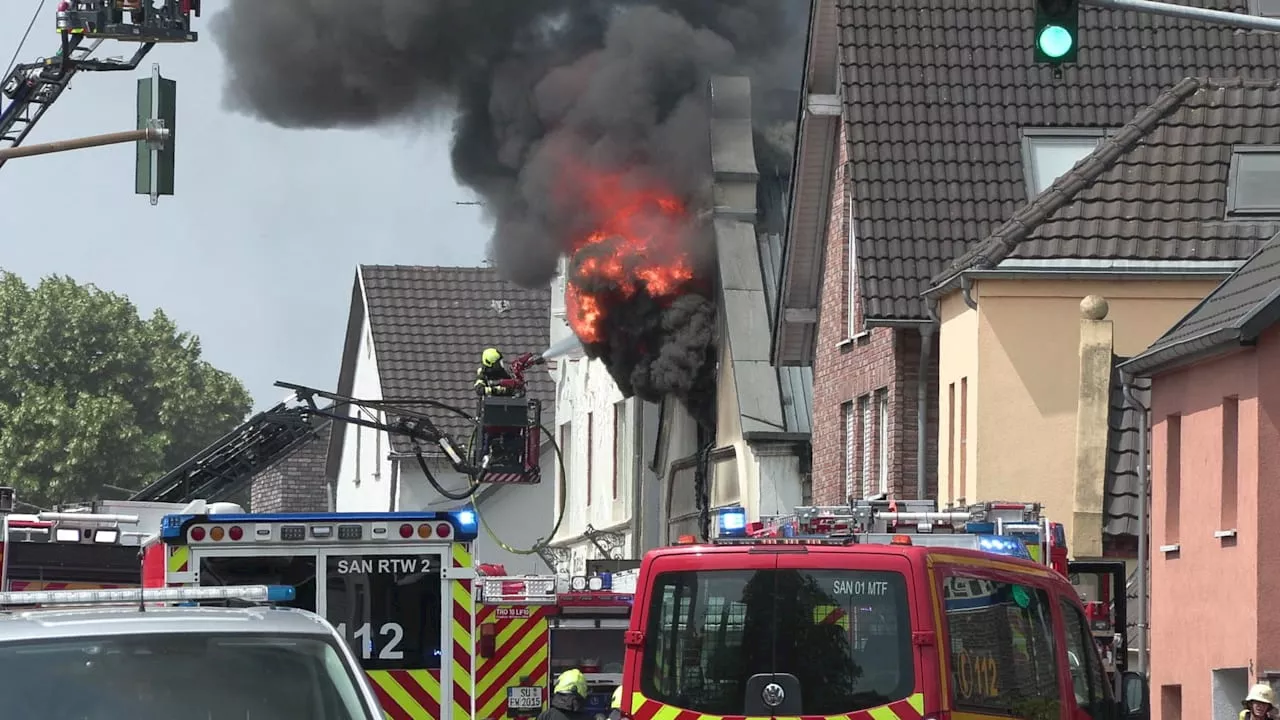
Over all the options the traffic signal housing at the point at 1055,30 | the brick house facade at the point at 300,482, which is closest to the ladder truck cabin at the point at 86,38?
the traffic signal housing at the point at 1055,30

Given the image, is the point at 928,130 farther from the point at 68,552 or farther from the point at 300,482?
the point at 300,482

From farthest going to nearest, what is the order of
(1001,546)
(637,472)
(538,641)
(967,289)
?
(637,472)
(967,289)
(538,641)
(1001,546)

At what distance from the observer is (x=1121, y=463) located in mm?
25531

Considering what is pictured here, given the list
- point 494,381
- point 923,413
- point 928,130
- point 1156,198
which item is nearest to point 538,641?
point 923,413

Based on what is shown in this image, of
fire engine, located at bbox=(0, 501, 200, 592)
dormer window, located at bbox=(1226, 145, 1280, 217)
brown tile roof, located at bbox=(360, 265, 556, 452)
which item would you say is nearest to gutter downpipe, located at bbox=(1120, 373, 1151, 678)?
dormer window, located at bbox=(1226, 145, 1280, 217)

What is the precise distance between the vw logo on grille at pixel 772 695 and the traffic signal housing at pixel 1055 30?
437cm

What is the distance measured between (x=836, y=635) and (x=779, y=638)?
0.25 metres

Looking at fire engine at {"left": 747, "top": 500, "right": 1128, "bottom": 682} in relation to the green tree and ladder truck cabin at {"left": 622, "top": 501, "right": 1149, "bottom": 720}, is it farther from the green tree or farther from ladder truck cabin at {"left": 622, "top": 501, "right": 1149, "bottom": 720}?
the green tree

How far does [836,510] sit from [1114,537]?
798 cm

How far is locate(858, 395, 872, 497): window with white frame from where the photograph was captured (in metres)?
30.6

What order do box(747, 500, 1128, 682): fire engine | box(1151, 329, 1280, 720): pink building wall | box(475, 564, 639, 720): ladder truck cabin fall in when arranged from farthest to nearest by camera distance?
1. box(475, 564, 639, 720): ladder truck cabin
2. box(1151, 329, 1280, 720): pink building wall
3. box(747, 500, 1128, 682): fire engine

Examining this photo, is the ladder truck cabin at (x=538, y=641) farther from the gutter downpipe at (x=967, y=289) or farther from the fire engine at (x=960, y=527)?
the gutter downpipe at (x=967, y=289)

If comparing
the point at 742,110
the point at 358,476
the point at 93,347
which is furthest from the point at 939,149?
the point at 93,347

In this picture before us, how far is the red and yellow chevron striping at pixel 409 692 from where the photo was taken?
15812 mm
